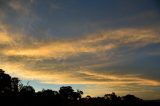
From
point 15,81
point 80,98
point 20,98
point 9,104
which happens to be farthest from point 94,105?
point 9,104

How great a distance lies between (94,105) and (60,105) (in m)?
28.5

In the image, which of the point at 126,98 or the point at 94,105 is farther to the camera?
the point at 126,98

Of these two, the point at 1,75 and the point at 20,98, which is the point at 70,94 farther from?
the point at 20,98

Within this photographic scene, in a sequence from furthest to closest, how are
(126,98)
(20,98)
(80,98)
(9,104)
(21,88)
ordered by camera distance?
(126,98), (80,98), (21,88), (20,98), (9,104)

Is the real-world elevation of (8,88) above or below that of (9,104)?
above

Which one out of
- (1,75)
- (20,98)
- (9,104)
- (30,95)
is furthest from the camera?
(1,75)

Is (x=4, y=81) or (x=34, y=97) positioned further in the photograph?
(x=4, y=81)

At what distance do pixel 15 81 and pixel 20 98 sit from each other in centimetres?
2175

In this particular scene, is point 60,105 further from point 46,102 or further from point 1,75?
point 1,75

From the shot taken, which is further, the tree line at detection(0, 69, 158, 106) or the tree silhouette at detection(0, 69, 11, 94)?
the tree silhouette at detection(0, 69, 11, 94)

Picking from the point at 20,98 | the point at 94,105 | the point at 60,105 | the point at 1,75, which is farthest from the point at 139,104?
the point at 20,98

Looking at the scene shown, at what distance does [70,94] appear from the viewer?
541ft

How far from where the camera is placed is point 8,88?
108938 millimetres

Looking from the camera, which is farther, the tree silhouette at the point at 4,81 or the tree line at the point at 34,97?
the tree silhouette at the point at 4,81
